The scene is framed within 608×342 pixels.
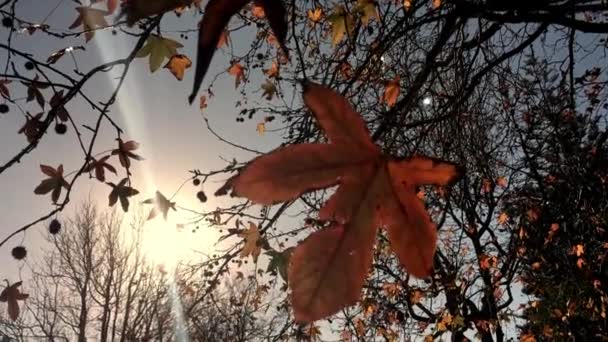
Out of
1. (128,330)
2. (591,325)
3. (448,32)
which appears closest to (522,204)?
(591,325)

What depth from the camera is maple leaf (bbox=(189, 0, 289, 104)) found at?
1.01 ft

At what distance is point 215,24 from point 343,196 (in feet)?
0.59

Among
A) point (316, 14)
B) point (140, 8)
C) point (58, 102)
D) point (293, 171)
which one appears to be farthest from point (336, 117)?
point (316, 14)

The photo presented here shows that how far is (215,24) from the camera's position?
0.32 m

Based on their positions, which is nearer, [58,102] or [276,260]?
[58,102]

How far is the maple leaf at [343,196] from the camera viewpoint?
1.25 feet

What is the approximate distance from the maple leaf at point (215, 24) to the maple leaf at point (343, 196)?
6cm

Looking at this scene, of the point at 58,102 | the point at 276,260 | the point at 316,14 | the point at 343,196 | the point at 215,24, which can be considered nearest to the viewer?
the point at 215,24

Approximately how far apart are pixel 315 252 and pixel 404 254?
93 mm

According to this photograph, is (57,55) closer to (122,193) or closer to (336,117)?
(122,193)

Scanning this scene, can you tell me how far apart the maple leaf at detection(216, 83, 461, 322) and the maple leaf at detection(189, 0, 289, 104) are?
0.06 m

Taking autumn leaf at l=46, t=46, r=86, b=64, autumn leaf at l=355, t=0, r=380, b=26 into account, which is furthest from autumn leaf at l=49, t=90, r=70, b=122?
autumn leaf at l=355, t=0, r=380, b=26

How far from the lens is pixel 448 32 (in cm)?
143

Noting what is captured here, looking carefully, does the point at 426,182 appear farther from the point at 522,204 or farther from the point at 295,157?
the point at 522,204
